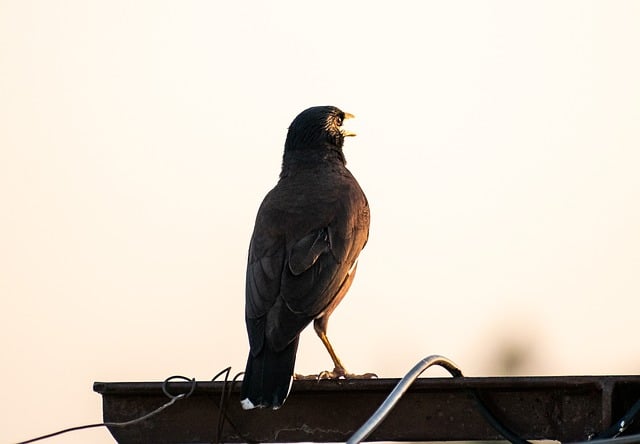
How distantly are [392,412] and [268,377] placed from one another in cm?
73

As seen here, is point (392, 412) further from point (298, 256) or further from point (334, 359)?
point (334, 359)

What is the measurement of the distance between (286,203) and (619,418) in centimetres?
379

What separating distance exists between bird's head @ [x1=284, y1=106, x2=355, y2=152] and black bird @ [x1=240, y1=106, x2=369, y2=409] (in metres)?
0.01

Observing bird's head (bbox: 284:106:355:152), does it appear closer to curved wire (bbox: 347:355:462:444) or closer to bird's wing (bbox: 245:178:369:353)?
bird's wing (bbox: 245:178:369:353)

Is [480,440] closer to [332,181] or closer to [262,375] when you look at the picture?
[262,375]

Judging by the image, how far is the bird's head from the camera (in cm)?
1070

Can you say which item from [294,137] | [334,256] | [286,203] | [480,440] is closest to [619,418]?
[480,440]

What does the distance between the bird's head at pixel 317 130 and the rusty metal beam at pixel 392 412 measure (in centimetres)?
382

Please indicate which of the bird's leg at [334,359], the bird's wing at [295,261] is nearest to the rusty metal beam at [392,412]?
the bird's wing at [295,261]

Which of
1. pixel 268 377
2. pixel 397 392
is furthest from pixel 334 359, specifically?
pixel 397 392

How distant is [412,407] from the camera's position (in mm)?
6391

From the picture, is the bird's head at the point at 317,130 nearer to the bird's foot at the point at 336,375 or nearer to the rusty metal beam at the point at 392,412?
the bird's foot at the point at 336,375

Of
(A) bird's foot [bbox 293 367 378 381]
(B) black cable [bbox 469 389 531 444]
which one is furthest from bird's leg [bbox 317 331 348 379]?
(B) black cable [bbox 469 389 531 444]

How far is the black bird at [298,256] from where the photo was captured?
765 cm
